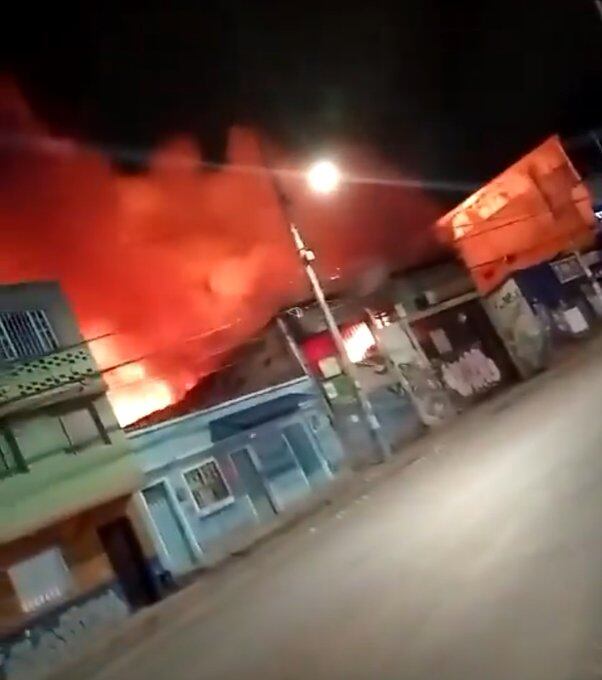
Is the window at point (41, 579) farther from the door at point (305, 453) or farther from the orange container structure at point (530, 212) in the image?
the orange container structure at point (530, 212)

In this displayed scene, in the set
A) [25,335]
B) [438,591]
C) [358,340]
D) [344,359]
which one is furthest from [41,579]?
[438,591]

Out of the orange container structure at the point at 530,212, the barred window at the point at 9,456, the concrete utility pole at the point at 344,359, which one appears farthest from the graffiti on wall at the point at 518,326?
the barred window at the point at 9,456

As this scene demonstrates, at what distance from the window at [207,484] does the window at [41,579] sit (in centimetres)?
370

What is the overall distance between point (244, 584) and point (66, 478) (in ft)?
29.3

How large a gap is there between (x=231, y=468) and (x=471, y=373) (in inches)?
430

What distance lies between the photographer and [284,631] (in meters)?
6.99

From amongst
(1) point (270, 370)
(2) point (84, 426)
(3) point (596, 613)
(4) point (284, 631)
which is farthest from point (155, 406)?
(3) point (596, 613)

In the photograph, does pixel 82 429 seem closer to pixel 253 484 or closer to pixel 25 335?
pixel 25 335

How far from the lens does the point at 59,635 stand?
56.9 feet

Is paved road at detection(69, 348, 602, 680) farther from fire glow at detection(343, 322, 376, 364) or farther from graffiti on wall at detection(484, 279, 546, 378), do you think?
graffiti on wall at detection(484, 279, 546, 378)

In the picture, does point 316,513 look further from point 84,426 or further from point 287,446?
point 287,446

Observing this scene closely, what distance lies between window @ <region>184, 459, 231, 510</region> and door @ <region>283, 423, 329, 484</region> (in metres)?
2.75

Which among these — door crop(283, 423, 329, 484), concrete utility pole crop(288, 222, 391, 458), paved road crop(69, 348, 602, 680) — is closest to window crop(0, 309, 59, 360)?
concrete utility pole crop(288, 222, 391, 458)

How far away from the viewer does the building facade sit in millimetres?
20547
